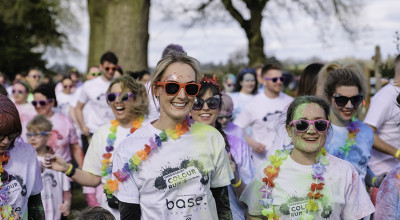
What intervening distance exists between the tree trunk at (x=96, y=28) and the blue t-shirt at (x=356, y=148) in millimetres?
10113

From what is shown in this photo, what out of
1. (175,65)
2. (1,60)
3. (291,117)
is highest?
(175,65)

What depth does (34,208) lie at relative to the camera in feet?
12.1

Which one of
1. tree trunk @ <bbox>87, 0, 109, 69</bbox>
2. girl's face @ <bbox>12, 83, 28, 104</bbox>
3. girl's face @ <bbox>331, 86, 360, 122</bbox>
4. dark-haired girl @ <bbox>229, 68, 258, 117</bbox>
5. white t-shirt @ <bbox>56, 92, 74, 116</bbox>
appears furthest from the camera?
tree trunk @ <bbox>87, 0, 109, 69</bbox>

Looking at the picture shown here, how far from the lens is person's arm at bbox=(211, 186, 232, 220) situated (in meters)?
3.18

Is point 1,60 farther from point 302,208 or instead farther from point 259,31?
point 302,208

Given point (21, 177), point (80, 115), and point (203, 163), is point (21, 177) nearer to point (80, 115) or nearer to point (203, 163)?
point (203, 163)

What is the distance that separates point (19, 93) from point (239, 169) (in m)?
4.85

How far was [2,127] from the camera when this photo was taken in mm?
3316

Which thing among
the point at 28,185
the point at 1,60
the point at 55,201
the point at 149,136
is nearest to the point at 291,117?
the point at 149,136

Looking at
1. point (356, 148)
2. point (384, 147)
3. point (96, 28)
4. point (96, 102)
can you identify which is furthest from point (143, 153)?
point (96, 28)

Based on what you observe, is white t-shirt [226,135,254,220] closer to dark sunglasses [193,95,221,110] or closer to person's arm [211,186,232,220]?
dark sunglasses [193,95,221,110]

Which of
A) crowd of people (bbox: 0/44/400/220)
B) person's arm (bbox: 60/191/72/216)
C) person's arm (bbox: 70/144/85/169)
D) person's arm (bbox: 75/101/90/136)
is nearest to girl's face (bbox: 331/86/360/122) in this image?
crowd of people (bbox: 0/44/400/220)

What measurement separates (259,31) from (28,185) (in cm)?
1980

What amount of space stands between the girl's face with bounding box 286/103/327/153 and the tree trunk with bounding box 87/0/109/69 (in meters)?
10.8
